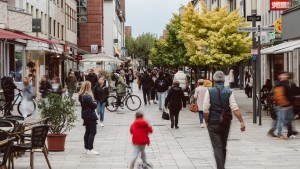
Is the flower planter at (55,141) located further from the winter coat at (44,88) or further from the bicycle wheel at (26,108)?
the winter coat at (44,88)

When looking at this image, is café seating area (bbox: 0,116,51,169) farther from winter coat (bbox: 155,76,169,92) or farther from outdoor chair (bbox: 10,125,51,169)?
winter coat (bbox: 155,76,169,92)

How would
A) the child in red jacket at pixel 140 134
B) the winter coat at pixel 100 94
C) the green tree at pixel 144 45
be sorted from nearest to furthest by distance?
→ the child in red jacket at pixel 140 134
the winter coat at pixel 100 94
the green tree at pixel 144 45

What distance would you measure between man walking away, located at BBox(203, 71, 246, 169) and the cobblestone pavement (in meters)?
1.61

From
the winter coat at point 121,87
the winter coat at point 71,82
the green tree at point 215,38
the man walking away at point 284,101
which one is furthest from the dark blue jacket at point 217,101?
the winter coat at point 71,82

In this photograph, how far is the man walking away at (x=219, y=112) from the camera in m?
10.2

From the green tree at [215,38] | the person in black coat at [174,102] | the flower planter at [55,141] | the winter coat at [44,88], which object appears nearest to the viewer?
the flower planter at [55,141]

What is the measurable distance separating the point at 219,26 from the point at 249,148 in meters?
18.4

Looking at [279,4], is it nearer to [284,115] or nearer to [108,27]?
[284,115]

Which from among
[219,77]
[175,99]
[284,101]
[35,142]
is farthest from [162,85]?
[219,77]

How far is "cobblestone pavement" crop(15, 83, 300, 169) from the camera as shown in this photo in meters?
12.1

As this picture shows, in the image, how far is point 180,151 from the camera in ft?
46.7

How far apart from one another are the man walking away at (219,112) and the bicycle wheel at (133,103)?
18.5m

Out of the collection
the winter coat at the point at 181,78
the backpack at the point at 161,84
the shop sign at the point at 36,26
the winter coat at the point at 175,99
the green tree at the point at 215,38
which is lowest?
the winter coat at the point at 175,99

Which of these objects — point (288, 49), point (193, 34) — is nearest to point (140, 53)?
point (193, 34)
